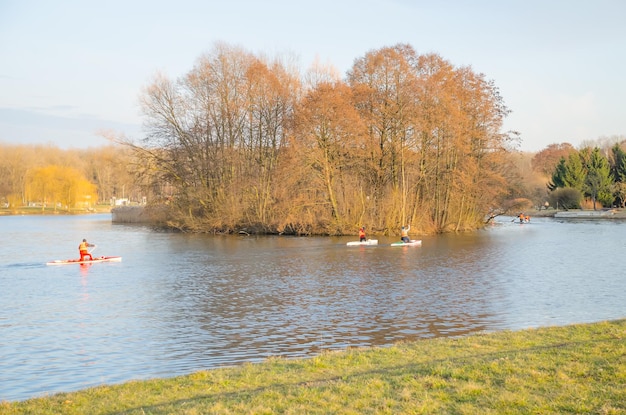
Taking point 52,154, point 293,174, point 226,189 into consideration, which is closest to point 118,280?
point 293,174

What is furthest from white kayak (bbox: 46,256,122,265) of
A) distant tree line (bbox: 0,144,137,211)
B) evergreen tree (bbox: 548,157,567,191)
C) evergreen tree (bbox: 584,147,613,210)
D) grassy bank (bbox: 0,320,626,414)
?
evergreen tree (bbox: 548,157,567,191)

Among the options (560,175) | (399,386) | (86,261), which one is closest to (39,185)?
(86,261)

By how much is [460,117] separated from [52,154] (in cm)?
11767

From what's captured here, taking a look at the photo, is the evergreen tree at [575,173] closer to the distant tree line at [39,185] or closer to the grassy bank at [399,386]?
the distant tree line at [39,185]

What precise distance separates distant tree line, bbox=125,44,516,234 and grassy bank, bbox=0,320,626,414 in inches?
1425

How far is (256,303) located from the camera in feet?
63.6

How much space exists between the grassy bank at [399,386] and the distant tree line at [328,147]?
1425 inches

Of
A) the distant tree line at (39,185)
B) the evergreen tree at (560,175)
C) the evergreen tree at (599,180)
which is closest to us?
the evergreen tree at (599,180)

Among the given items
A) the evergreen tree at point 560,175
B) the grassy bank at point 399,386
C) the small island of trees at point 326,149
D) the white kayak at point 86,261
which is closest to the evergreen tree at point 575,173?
the evergreen tree at point 560,175

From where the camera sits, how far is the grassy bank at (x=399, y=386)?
23.2 ft

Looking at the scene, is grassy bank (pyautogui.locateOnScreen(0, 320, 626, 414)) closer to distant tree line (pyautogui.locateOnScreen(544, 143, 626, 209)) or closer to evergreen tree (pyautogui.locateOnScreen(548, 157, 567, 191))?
distant tree line (pyautogui.locateOnScreen(544, 143, 626, 209))

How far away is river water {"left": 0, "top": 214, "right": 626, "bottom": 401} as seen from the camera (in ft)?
41.8

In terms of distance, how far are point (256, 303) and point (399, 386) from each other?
11.9 meters

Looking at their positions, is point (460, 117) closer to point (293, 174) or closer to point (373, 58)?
point (373, 58)
